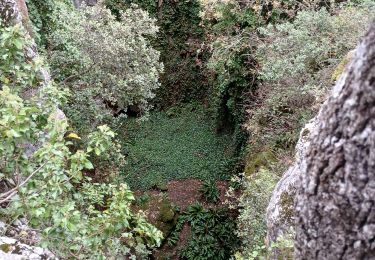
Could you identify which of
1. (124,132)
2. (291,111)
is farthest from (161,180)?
(291,111)

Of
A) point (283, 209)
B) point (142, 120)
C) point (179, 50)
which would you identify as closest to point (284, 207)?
point (283, 209)

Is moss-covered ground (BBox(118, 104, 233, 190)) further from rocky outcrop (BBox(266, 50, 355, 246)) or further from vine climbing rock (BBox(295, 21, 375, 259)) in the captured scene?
vine climbing rock (BBox(295, 21, 375, 259))

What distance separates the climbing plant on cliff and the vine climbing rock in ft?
27.0

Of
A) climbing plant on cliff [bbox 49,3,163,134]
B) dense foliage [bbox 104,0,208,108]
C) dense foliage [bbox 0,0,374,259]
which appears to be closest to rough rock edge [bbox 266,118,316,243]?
dense foliage [bbox 0,0,374,259]

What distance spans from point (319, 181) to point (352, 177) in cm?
30

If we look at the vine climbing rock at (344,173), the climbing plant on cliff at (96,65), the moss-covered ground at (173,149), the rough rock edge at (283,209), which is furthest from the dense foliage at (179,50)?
the vine climbing rock at (344,173)

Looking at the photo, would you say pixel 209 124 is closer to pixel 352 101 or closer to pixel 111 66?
pixel 111 66

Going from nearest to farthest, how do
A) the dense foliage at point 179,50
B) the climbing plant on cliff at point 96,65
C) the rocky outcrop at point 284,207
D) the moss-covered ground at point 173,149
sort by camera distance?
the rocky outcrop at point 284,207, the climbing plant on cliff at point 96,65, the moss-covered ground at point 173,149, the dense foliage at point 179,50

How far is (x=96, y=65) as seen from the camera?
10539mm

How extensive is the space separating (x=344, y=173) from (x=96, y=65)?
9194 mm

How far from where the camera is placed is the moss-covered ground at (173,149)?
15.6 metres

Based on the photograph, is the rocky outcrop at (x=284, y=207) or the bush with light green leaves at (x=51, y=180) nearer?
the bush with light green leaves at (x=51, y=180)

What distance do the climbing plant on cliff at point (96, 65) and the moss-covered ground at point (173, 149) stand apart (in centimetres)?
343

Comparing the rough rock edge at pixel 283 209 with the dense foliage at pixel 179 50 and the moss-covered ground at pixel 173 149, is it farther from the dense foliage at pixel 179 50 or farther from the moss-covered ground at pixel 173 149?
the dense foliage at pixel 179 50
